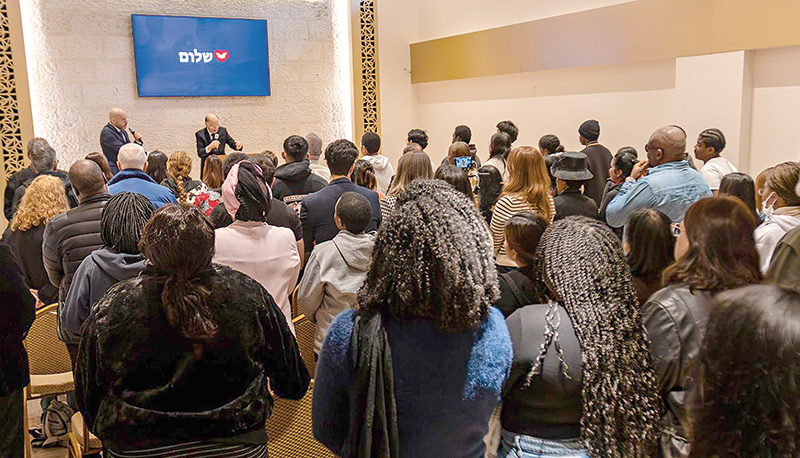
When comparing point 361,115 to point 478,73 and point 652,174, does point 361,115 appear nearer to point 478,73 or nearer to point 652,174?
Result: point 478,73

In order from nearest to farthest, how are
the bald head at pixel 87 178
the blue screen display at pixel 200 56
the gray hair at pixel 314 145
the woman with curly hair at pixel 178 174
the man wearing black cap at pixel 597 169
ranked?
the bald head at pixel 87 178, the woman with curly hair at pixel 178 174, the gray hair at pixel 314 145, the man wearing black cap at pixel 597 169, the blue screen display at pixel 200 56

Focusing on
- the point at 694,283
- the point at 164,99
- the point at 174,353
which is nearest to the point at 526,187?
the point at 694,283

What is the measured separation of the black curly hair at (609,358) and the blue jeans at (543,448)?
0.03 m

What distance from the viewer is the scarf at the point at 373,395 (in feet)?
5.28

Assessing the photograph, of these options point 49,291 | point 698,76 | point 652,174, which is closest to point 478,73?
point 698,76

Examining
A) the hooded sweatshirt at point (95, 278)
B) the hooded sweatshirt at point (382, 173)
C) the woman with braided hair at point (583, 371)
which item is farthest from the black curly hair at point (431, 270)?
the hooded sweatshirt at point (382, 173)

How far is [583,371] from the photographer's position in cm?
171

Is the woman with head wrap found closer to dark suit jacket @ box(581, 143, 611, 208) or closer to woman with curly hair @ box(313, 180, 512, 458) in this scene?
woman with curly hair @ box(313, 180, 512, 458)

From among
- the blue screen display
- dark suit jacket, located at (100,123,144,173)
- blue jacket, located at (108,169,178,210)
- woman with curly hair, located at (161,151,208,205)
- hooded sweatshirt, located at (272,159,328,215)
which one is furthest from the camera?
the blue screen display

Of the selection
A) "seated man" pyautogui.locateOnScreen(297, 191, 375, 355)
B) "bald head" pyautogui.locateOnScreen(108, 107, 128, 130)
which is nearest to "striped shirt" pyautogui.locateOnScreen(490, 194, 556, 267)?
"seated man" pyautogui.locateOnScreen(297, 191, 375, 355)

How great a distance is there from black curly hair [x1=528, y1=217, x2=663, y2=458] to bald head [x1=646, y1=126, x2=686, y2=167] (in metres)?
2.32

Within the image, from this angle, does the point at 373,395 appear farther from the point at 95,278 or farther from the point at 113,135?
the point at 113,135

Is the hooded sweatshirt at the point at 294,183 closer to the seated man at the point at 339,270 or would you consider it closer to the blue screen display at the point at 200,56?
the seated man at the point at 339,270

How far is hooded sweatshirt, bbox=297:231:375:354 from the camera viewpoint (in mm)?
3021
